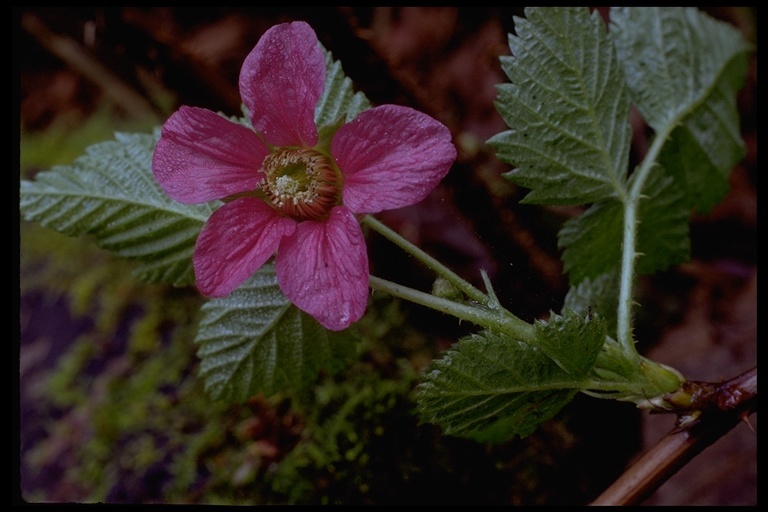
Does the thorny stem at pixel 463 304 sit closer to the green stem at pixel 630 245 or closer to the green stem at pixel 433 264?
the green stem at pixel 433 264

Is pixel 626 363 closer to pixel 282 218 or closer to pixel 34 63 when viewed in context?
pixel 282 218

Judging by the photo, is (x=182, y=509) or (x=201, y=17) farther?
(x=201, y=17)

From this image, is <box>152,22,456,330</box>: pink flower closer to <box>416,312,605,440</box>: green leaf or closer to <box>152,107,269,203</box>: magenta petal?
<box>152,107,269,203</box>: magenta petal

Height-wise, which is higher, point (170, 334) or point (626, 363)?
point (626, 363)

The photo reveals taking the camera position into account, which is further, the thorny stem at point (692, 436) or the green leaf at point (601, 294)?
the green leaf at point (601, 294)

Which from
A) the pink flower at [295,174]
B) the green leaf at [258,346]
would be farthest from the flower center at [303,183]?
the green leaf at [258,346]

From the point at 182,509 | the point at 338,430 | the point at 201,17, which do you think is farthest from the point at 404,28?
the point at 182,509

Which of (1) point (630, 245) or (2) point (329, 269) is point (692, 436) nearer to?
(1) point (630, 245)
